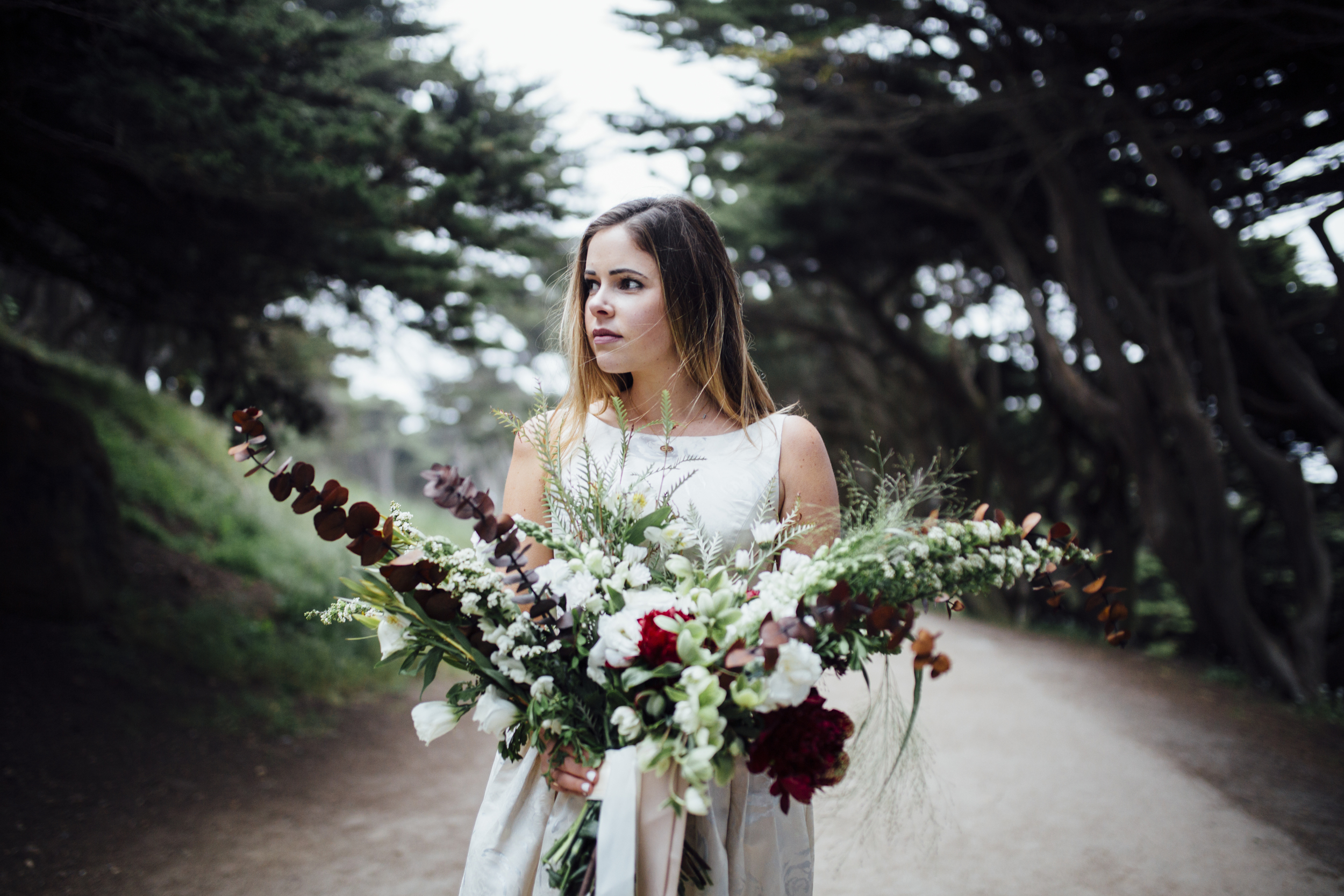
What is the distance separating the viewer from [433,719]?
61.6 inches

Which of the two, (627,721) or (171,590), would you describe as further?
(171,590)

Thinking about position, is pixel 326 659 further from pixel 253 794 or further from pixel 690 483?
pixel 690 483

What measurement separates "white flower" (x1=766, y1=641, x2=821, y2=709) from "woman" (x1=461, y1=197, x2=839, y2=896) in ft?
1.52

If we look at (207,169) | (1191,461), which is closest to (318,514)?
(207,169)

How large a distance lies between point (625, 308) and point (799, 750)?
1.14m

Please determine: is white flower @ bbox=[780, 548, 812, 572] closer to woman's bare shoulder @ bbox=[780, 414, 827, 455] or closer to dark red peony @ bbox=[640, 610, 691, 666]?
dark red peony @ bbox=[640, 610, 691, 666]

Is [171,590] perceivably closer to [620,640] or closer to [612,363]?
[612,363]

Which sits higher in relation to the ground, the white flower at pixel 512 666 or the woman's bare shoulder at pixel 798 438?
the woman's bare shoulder at pixel 798 438

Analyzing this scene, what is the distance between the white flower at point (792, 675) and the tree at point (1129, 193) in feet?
19.9

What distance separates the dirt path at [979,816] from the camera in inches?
151

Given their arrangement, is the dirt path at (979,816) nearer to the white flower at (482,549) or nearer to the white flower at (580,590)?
the white flower at (580,590)

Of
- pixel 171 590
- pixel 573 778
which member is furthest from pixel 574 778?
pixel 171 590

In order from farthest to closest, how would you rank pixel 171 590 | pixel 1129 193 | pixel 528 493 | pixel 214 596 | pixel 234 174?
pixel 1129 193
pixel 214 596
pixel 171 590
pixel 234 174
pixel 528 493

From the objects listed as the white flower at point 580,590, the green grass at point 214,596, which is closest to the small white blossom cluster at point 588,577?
the white flower at point 580,590
